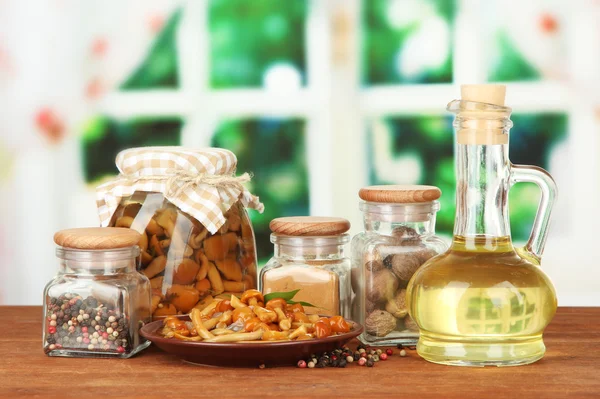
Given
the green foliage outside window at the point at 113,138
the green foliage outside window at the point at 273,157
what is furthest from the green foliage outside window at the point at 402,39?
the green foliage outside window at the point at 113,138

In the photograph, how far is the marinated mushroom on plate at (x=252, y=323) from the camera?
35.9 inches

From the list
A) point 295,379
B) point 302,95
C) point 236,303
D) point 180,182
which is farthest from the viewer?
point 302,95

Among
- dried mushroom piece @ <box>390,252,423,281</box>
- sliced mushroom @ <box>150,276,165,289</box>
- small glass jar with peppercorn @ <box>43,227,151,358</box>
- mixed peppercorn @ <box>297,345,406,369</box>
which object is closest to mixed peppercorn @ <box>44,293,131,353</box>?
small glass jar with peppercorn @ <box>43,227,151,358</box>

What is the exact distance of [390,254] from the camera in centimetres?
102

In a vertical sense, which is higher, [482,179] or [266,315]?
[482,179]

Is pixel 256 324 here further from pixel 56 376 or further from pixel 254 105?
pixel 254 105

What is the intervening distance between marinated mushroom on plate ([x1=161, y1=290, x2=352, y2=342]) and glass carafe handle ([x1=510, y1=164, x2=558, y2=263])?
225 millimetres

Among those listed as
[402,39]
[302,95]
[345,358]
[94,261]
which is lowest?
[345,358]

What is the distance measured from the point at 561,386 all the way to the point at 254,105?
5.34 feet

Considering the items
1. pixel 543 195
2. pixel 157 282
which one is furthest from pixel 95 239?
pixel 543 195

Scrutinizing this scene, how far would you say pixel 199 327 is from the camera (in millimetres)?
929

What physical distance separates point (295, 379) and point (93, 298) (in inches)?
9.8

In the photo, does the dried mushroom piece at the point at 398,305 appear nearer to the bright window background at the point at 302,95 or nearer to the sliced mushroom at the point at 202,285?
the sliced mushroom at the point at 202,285

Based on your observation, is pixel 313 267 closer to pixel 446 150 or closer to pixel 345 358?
pixel 345 358
